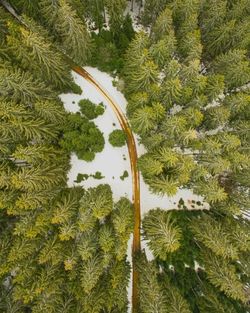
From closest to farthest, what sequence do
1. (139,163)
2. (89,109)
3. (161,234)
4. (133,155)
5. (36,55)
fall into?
(161,234) → (36,55) → (139,163) → (89,109) → (133,155)

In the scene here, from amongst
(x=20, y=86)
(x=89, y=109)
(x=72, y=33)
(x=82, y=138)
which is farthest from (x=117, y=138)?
(x=72, y=33)

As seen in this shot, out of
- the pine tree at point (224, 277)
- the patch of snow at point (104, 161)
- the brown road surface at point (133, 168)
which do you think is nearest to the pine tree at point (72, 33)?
the brown road surface at point (133, 168)

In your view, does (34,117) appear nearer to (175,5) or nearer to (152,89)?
(152,89)

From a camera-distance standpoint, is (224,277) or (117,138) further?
(117,138)

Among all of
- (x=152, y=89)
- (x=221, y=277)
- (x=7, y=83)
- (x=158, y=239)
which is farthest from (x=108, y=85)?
(x=221, y=277)

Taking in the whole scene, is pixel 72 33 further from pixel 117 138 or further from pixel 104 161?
pixel 104 161

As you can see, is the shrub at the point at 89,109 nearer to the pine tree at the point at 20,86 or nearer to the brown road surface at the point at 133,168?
the brown road surface at the point at 133,168
